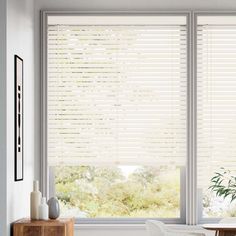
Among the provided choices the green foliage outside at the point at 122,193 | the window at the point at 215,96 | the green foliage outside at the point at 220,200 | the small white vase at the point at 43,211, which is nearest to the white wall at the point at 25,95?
the small white vase at the point at 43,211

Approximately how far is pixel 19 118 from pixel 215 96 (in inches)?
81.2

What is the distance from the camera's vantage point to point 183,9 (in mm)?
7441

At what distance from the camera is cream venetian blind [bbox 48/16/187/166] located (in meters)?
7.52

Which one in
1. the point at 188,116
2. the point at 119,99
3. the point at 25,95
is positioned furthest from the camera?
the point at 119,99

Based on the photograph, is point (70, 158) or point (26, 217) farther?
point (70, 158)

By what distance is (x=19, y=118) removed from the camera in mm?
6559

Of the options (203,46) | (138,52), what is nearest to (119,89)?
(138,52)

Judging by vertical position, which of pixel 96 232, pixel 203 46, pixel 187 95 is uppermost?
pixel 203 46

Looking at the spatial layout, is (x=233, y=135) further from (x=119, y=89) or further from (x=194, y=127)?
(x=119, y=89)

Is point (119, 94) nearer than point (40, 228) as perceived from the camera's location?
No

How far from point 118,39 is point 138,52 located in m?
0.24

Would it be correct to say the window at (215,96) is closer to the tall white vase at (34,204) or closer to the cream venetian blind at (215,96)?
the cream venetian blind at (215,96)

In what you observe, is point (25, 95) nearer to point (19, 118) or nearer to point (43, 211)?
point (19, 118)

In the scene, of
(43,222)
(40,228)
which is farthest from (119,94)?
(40,228)
